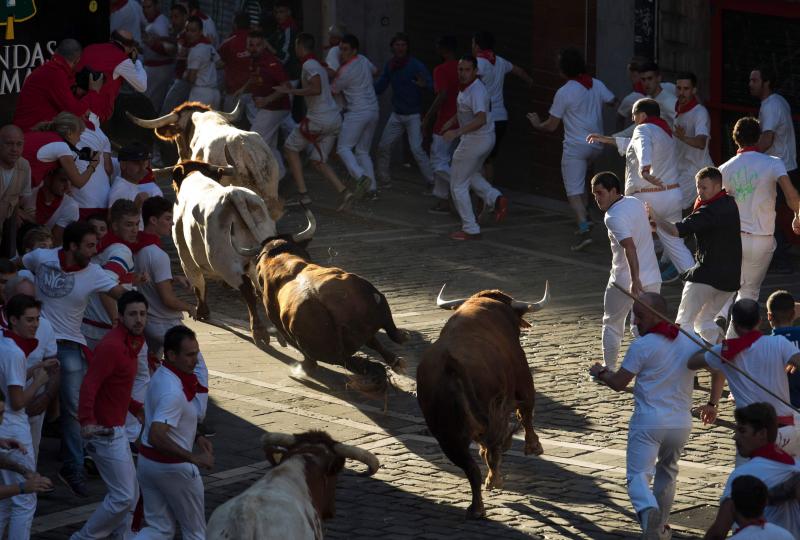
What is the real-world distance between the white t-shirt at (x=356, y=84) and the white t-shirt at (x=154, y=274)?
9601 millimetres

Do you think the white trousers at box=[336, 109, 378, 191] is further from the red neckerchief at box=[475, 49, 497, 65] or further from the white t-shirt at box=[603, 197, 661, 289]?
the white t-shirt at box=[603, 197, 661, 289]

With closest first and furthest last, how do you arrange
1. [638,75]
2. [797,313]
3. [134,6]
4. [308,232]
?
[797,313] → [308,232] → [638,75] → [134,6]

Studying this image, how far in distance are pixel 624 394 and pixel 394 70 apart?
8.87 metres

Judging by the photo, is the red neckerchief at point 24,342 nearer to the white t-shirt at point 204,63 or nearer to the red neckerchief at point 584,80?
the red neckerchief at point 584,80

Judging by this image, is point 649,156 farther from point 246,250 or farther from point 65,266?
point 65,266

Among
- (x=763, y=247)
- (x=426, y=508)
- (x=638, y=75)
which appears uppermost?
(x=638, y=75)

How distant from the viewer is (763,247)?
13648mm

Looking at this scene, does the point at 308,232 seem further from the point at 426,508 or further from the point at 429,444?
the point at 426,508

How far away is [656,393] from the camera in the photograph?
31.8 ft

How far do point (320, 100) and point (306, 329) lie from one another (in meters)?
7.54

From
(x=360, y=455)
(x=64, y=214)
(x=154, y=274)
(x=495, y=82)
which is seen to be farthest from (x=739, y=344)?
(x=495, y=82)

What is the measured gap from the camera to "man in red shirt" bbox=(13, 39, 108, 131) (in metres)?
13.8

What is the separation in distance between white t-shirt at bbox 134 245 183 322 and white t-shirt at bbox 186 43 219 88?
35.2 feet

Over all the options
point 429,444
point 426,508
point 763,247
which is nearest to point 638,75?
point 763,247
